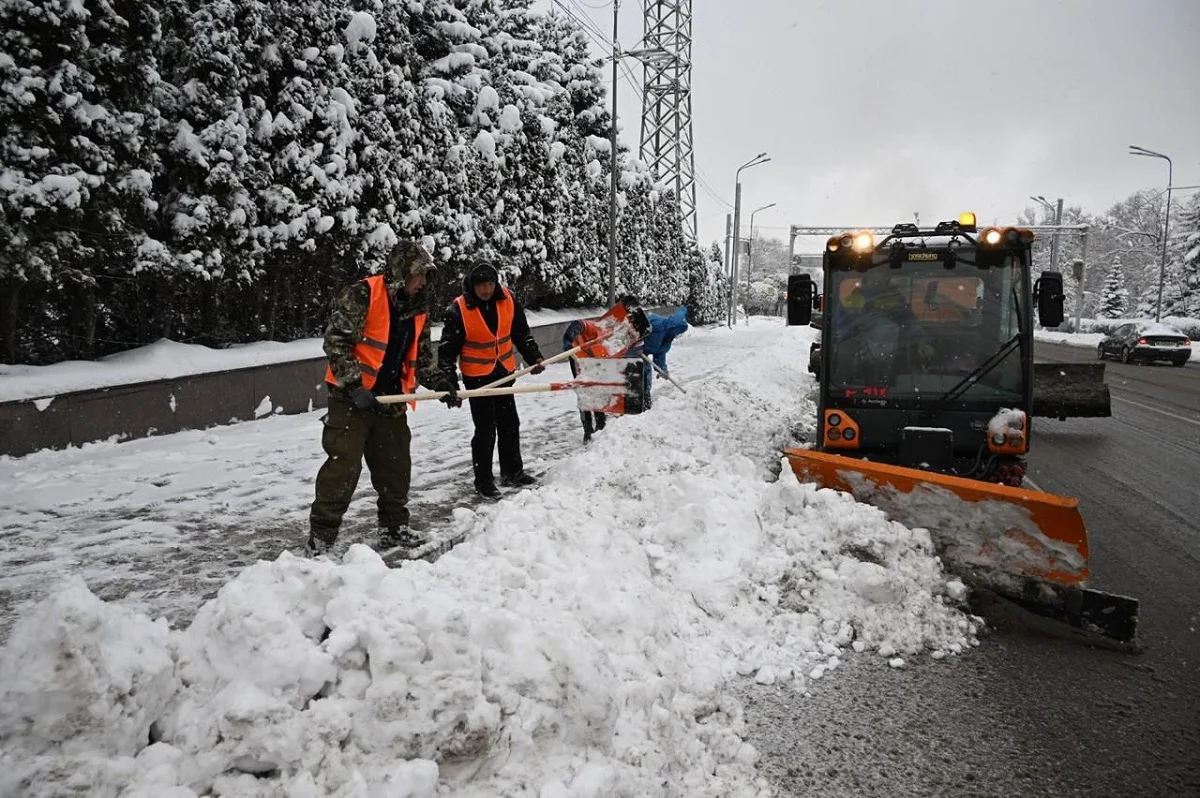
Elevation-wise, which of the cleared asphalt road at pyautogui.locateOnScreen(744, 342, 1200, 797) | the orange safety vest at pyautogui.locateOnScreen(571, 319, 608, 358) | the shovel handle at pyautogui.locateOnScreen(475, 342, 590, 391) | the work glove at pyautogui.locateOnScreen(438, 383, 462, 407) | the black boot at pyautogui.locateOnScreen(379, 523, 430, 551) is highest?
the orange safety vest at pyautogui.locateOnScreen(571, 319, 608, 358)

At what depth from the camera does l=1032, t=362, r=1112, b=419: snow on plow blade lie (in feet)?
30.9

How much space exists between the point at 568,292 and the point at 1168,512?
20438 mm

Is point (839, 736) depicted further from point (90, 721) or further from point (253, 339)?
→ point (253, 339)

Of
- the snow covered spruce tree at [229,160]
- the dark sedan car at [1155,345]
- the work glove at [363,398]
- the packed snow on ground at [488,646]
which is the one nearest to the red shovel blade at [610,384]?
the packed snow on ground at [488,646]

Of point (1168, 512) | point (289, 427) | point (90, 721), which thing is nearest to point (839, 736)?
point (90, 721)

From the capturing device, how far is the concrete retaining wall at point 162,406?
6434mm

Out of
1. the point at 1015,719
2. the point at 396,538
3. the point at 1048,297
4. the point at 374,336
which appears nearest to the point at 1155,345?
the point at 1048,297

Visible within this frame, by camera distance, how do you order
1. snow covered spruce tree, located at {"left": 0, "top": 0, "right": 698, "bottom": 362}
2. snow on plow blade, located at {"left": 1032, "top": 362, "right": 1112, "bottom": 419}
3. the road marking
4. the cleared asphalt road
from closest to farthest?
the cleared asphalt road, snow covered spruce tree, located at {"left": 0, "top": 0, "right": 698, "bottom": 362}, snow on plow blade, located at {"left": 1032, "top": 362, "right": 1112, "bottom": 419}, the road marking

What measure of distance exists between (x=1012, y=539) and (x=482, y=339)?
4.09 m

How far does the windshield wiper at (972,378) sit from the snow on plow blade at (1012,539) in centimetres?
127

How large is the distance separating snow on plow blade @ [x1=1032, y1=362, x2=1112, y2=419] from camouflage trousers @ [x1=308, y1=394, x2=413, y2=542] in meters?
8.44

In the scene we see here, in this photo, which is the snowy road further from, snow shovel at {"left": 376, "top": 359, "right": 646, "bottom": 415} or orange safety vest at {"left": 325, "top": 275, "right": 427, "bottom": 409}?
orange safety vest at {"left": 325, "top": 275, "right": 427, "bottom": 409}

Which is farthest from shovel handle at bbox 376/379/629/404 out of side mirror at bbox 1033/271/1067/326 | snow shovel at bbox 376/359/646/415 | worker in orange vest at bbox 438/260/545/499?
side mirror at bbox 1033/271/1067/326

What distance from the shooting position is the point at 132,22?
788 cm
